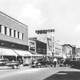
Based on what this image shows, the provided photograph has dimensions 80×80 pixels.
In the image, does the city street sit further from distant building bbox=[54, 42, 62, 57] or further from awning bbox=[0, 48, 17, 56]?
distant building bbox=[54, 42, 62, 57]

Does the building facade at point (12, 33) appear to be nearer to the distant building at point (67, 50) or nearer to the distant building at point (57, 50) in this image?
the distant building at point (57, 50)

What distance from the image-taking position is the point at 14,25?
4875 cm

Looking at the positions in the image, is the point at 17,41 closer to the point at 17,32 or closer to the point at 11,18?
the point at 17,32

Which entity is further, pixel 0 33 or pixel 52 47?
pixel 52 47

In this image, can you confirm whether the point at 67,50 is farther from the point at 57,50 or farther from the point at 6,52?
the point at 6,52

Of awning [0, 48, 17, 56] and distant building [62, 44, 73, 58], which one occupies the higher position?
distant building [62, 44, 73, 58]

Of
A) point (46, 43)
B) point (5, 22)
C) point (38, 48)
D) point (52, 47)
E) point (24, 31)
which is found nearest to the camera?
point (5, 22)

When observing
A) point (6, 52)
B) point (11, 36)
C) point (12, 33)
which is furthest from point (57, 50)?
point (6, 52)

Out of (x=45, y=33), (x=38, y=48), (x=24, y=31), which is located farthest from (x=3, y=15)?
(x=45, y=33)

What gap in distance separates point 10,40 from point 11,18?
4.85m

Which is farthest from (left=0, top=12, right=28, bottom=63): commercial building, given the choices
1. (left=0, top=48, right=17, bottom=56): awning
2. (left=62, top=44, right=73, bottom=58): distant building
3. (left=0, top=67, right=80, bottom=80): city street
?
(left=62, top=44, right=73, bottom=58): distant building

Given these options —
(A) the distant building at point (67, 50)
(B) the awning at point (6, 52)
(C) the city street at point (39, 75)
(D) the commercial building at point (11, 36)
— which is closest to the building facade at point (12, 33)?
(D) the commercial building at point (11, 36)

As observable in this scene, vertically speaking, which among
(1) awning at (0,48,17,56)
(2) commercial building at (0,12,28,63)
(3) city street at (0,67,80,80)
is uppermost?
(2) commercial building at (0,12,28,63)

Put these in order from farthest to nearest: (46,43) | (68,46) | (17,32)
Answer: (68,46) → (46,43) → (17,32)
